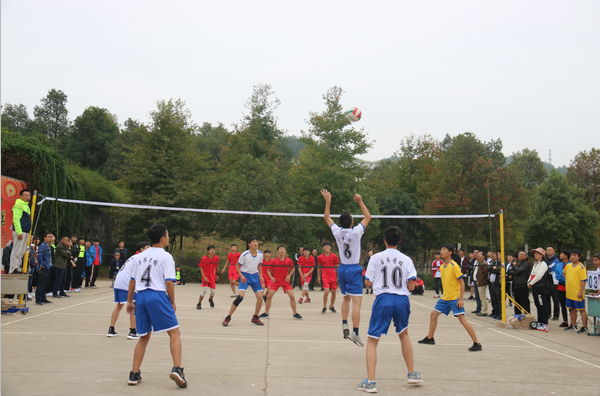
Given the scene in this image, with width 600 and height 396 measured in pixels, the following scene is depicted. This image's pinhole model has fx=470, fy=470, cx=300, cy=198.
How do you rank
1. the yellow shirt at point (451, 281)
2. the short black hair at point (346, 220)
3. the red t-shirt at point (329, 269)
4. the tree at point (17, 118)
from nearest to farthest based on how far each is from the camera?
1. the short black hair at point (346, 220)
2. the yellow shirt at point (451, 281)
3. the red t-shirt at point (329, 269)
4. the tree at point (17, 118)

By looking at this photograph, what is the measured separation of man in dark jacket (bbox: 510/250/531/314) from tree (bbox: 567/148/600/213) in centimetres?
3546

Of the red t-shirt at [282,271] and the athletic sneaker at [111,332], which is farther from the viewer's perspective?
the red t-shirt at [282,271]

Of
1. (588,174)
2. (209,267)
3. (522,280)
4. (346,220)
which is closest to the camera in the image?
(346,220)

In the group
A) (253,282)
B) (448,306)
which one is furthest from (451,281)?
(253,282)

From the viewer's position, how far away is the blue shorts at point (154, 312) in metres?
5.06

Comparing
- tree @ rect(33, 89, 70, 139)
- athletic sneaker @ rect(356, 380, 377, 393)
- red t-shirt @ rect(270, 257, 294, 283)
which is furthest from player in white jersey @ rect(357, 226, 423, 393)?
tree @ rect(33, 89, 70, 139)

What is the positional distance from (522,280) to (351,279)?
610cm

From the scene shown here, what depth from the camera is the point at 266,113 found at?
44.2 m

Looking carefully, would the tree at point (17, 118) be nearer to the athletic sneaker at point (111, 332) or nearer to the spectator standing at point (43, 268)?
the spectator standing at point (43, 268)

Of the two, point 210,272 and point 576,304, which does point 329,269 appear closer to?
point 210,272

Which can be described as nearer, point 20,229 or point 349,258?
point 349,258

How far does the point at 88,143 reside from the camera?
163ft

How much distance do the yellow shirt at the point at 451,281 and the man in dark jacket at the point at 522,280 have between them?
4555 millimetres

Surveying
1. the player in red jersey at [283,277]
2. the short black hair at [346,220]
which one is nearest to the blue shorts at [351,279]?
the short black hair at [346,220]
